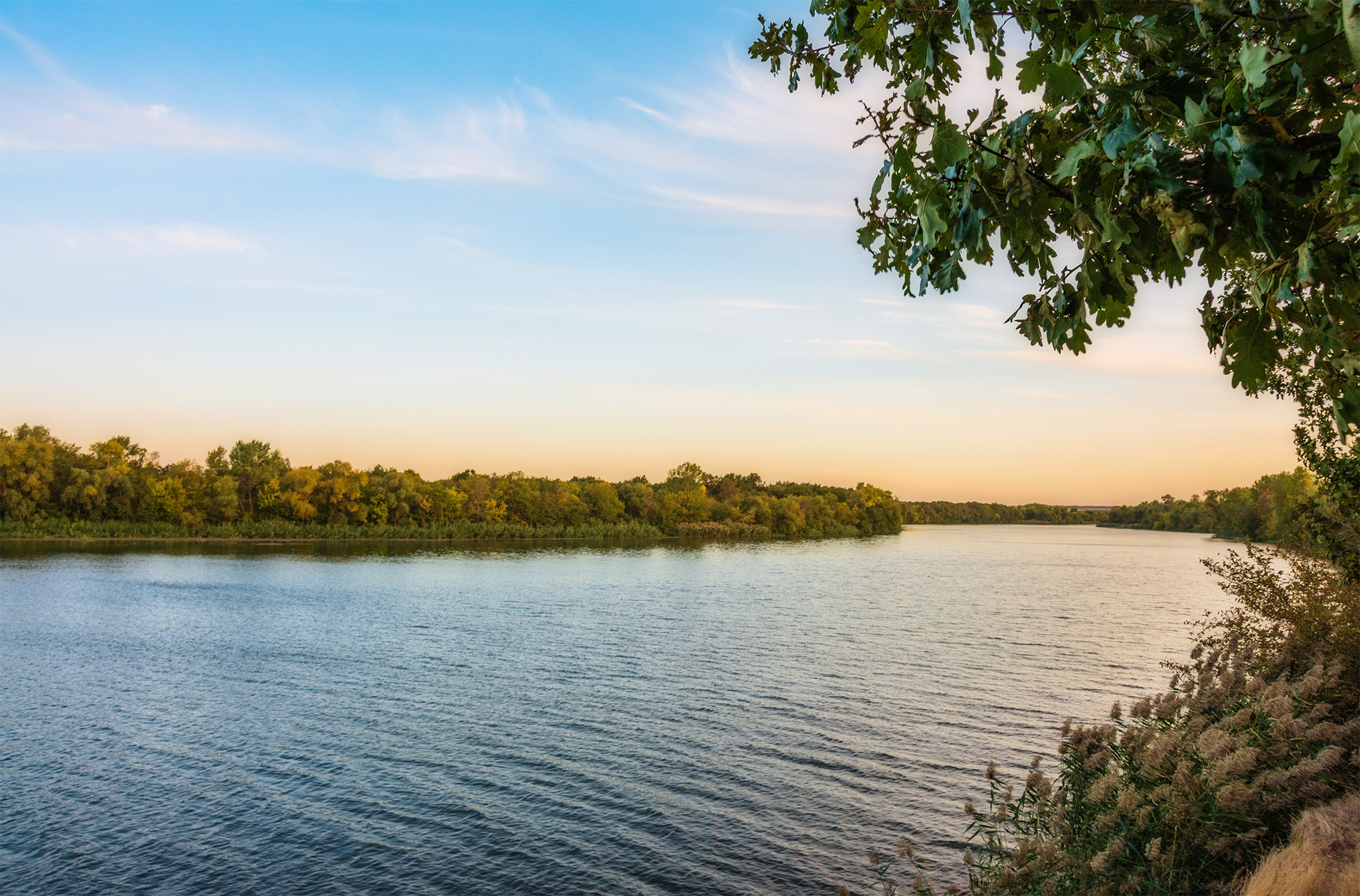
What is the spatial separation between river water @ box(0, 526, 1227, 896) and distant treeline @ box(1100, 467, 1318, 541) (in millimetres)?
8366

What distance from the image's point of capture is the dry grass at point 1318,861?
18.0ft

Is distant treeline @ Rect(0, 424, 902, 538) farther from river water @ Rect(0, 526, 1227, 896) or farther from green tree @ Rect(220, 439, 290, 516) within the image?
river water @ Rect(0, 526, 1227, 896)

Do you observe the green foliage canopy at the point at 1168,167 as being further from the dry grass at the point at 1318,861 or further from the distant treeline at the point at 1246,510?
the distant treeline at the point at 1246,510

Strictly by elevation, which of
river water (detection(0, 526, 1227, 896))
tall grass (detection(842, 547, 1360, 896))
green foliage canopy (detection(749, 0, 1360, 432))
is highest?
green foliage canopy (detection(749, 0, 1360, 432))

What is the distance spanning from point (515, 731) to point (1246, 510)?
376ft

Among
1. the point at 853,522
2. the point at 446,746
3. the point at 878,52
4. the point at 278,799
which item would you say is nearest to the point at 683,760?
the point at 446,746

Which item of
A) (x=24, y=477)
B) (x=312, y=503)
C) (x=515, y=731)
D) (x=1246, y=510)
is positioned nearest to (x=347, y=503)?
(x=312, y=503)

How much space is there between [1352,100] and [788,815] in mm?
11830

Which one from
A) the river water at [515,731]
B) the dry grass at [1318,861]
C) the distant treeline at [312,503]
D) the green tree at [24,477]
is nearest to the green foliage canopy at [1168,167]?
the dry grass at [1318,861]

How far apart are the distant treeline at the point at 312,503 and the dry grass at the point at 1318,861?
91210mm

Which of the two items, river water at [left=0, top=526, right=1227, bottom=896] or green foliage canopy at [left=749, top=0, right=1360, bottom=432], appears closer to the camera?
green foliage canopy at [left=749, top=0, right=1360, bottom=432]

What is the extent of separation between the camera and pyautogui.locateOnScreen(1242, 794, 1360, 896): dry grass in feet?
18.0

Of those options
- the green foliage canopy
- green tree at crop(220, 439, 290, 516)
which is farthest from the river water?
green tree at crop(220, 439, 290, 516)

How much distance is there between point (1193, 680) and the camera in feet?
36.5
